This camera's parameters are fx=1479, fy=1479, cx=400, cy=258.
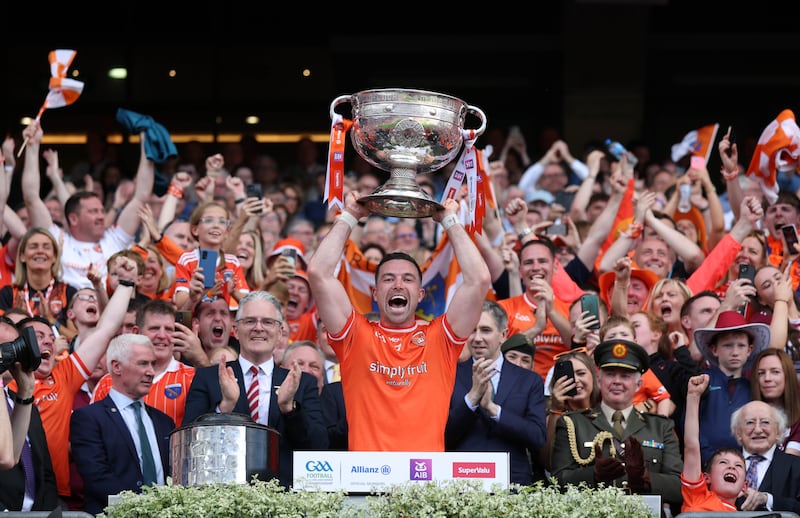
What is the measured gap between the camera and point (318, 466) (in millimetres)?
6500

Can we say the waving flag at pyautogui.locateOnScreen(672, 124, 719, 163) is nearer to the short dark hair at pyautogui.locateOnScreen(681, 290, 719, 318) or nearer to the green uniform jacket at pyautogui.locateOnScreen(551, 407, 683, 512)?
the short dark hair at pyautogui.locateOnScreen(681, 290, 719, 318)

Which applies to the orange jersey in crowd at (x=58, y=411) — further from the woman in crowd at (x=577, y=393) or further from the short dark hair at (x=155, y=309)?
the woman in crowd at (x=577, y=393)

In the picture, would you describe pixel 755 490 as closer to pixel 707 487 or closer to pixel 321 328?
pixel 707 487

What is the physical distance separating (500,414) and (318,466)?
1814 mm

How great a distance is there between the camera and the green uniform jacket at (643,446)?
7918 millimetres

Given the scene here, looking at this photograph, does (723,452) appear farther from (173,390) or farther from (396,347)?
(173,390)

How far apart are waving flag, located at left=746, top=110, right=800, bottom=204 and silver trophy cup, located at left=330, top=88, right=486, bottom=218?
4980mm

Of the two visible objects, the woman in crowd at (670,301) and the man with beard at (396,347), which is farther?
the woman in crowd at (670,301)

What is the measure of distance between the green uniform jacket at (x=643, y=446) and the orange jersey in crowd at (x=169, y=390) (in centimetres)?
226

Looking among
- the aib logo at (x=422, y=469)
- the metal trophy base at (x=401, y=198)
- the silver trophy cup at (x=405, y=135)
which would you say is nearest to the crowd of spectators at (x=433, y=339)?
the metal trophy base at (x=401, y=198)

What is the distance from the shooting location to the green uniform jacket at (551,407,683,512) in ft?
26.0

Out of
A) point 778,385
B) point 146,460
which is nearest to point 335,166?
point 146,460

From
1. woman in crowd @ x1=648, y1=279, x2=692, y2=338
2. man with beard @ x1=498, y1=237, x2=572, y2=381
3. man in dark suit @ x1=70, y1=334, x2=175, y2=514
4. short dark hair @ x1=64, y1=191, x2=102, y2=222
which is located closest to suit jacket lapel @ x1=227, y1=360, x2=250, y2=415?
man in dark suit @ x1=70, y1=334, x2=175, y2=514

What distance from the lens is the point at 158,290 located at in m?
11.0
